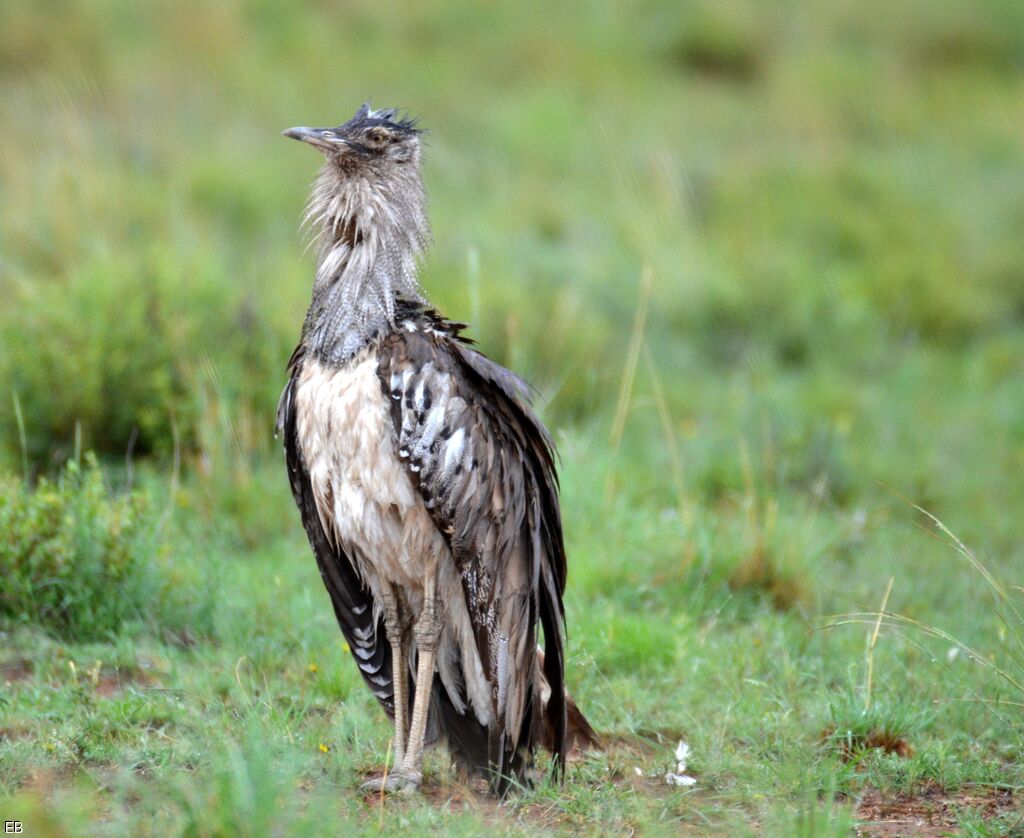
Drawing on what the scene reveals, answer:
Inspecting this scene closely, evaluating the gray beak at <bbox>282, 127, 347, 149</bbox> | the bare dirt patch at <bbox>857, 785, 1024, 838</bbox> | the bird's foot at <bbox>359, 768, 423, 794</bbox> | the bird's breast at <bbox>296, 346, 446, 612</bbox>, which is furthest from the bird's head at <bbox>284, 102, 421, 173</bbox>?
the bare dirt patch at <bbox>857, 785, 1024, 838</bbox>

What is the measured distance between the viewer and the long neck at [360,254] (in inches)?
182

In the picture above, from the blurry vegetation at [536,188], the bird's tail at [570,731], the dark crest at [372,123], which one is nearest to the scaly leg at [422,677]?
the bird's tail at [570,731]

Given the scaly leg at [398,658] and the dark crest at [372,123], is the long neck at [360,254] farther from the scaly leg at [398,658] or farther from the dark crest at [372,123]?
the scaly leg at [398,658]

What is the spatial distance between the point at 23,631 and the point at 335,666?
1.24 m

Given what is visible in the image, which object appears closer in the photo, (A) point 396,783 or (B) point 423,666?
(A) point 396,783

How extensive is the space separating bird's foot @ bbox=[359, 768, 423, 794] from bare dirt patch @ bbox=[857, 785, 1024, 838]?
1.37 meters

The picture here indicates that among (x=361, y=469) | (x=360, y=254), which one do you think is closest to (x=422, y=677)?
(x=361, y=469)

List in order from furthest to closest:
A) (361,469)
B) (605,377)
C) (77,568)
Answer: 1. (605,377)
2. (77,568)
3. (361,469)

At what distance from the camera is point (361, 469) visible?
14.8ft

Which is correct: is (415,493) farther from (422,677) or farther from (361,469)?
(422,677)

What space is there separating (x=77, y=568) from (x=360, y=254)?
1.94m

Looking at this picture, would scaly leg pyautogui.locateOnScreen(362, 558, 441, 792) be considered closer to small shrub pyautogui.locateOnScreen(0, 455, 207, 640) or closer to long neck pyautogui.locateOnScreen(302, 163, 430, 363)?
long neck pyautogui.locateOnScreen(302, 163, 430, 363)

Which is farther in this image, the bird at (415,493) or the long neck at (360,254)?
the long neck at (360,254)

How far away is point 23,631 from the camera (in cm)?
565
